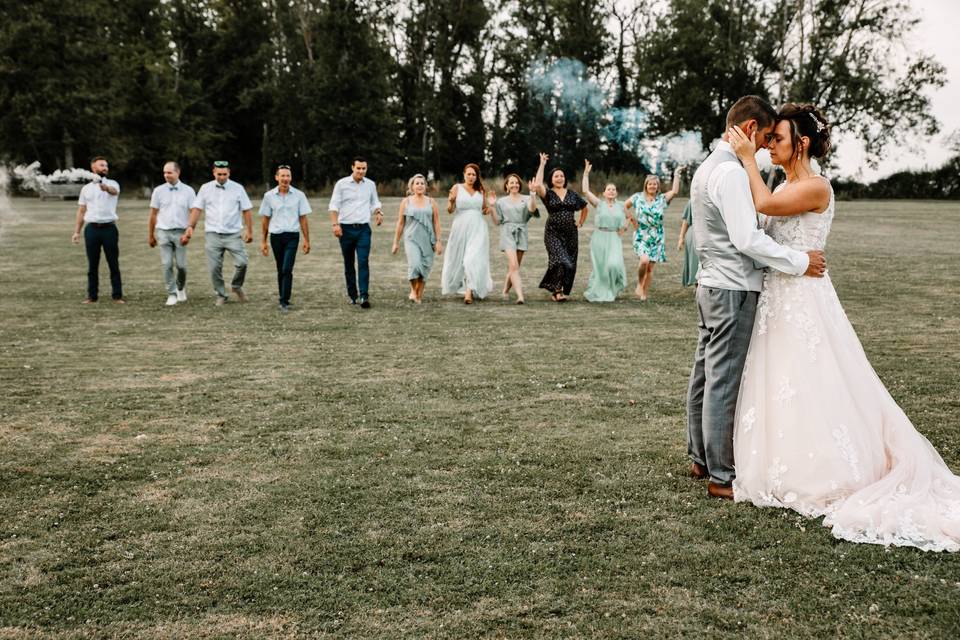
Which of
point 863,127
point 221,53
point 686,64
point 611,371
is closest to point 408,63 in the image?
point 221,53

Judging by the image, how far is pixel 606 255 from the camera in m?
14.3

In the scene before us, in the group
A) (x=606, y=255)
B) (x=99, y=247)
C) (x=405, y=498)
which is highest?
(x=99, y=247)

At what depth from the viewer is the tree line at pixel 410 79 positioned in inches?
2212

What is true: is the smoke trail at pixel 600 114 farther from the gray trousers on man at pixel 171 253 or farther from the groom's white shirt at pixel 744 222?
the groom's white shirt at pixel 744 222

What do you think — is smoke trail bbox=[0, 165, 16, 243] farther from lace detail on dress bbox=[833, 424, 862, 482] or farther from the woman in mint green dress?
lace detail on dress bbox=[833, 424, 862, 482]

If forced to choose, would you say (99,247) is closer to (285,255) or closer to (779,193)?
(285,255)

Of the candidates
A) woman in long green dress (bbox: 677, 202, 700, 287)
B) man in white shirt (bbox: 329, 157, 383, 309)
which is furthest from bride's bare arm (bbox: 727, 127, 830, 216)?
woman in long green dress (bbox: 677, 202, 700, 287)

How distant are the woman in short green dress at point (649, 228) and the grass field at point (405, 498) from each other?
3322 millimetres

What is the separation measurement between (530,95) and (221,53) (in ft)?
74.7

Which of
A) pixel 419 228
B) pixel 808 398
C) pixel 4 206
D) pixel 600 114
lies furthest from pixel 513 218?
pixel 600 114

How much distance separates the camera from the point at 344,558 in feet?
14.0

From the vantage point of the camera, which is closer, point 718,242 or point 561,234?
point 718,242

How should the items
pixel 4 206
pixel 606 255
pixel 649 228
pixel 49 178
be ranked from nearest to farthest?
pixel 606 255 < pixel 649 228 < pixel 4 206 < pixel 49 178

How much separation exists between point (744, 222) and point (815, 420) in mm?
1178
